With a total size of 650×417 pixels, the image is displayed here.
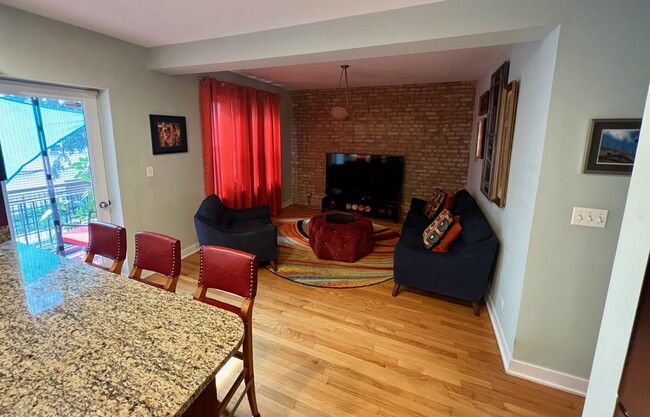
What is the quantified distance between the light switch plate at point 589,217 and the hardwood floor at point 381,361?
3.76ft

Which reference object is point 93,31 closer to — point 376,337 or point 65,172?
point 65,172

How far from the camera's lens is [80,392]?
2.76ft

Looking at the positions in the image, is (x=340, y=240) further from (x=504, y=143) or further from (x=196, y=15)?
(x=196, y=15)

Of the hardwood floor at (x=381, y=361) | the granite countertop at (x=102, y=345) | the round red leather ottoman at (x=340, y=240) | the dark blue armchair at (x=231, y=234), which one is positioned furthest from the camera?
the round red leather ottoman at (x=340, y=240)

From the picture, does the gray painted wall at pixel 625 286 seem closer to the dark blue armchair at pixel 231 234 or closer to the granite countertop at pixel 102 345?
the granite countertop at pixel 102 345

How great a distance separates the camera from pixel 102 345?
40.9 inches

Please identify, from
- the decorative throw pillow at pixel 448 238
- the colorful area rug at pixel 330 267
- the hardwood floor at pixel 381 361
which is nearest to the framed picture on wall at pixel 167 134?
the hardwood floor at pixel 381 361

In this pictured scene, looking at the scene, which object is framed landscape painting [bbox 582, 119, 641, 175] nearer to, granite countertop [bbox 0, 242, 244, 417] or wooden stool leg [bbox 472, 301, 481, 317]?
wooden stool leg [bbox 472, 301, 481, 317]

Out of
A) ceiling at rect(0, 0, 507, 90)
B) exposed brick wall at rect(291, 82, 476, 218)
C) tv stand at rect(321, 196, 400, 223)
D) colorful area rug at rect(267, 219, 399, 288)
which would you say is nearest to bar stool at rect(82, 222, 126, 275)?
ceiling at rect(0, 0, 507, 90)

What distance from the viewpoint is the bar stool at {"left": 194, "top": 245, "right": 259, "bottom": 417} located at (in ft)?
5.08

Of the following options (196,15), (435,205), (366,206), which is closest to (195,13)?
(196,15)

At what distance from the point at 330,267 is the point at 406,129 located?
10.4ft

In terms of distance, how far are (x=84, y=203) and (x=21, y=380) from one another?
272cm

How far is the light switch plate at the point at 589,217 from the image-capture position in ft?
5.61
